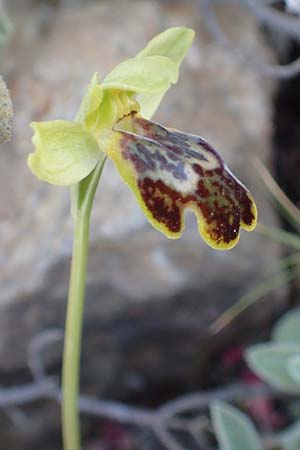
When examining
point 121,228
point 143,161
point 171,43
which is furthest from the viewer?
point 121,228

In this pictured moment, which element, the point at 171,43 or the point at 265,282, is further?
the point at 265,282

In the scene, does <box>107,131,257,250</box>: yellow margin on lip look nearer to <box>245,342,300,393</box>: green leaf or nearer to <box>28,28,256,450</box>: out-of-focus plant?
<box>28,28,256,450</box>: out-of-focus plant

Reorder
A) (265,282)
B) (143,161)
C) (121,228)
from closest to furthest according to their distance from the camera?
(143,161) < (121,228) < (265,282)

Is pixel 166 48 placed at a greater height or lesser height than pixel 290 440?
greater

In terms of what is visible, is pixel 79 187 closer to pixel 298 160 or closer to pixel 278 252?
pixel 278 252

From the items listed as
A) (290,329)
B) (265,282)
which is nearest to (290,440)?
(290,329)

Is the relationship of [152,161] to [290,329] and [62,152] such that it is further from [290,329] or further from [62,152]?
[290,329]

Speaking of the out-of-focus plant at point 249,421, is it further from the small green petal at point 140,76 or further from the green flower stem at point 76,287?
the small green petal at point 140,76

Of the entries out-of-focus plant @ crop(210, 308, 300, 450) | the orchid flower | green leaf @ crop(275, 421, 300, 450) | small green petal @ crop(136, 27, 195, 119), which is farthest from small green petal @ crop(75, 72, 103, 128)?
green leaf @ crop(275, 421, 300, 450)
